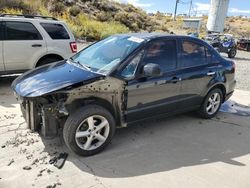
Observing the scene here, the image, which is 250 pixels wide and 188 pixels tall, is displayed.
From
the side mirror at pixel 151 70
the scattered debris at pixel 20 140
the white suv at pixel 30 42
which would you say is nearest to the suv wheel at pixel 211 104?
the side mirror at pixel 151 70

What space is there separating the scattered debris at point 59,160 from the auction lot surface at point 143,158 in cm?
6

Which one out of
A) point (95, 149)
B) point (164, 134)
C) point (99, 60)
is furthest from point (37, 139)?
point (164, 134)

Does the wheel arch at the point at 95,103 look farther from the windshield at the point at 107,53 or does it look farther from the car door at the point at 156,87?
the windshield at the point at 107,53

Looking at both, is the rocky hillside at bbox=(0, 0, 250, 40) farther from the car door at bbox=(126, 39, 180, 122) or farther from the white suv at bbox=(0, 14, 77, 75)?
the car door at bbox=(126, 39, 180, 122)

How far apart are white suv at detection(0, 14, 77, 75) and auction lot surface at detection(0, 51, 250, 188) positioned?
1.91 metres

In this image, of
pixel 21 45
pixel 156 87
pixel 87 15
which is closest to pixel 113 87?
pixel 156 87

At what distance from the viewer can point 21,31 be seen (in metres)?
7.25

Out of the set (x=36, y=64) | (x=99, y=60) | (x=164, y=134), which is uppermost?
(x=99, y=60)

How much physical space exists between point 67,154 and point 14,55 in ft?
13.0

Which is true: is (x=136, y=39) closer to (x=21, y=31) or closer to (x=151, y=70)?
(x=151, y=70)

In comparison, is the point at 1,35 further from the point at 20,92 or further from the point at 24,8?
the point at 24,8

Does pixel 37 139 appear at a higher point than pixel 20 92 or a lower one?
lower

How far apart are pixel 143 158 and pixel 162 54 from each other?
1744mm

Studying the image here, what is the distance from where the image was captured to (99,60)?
15.5 ft
